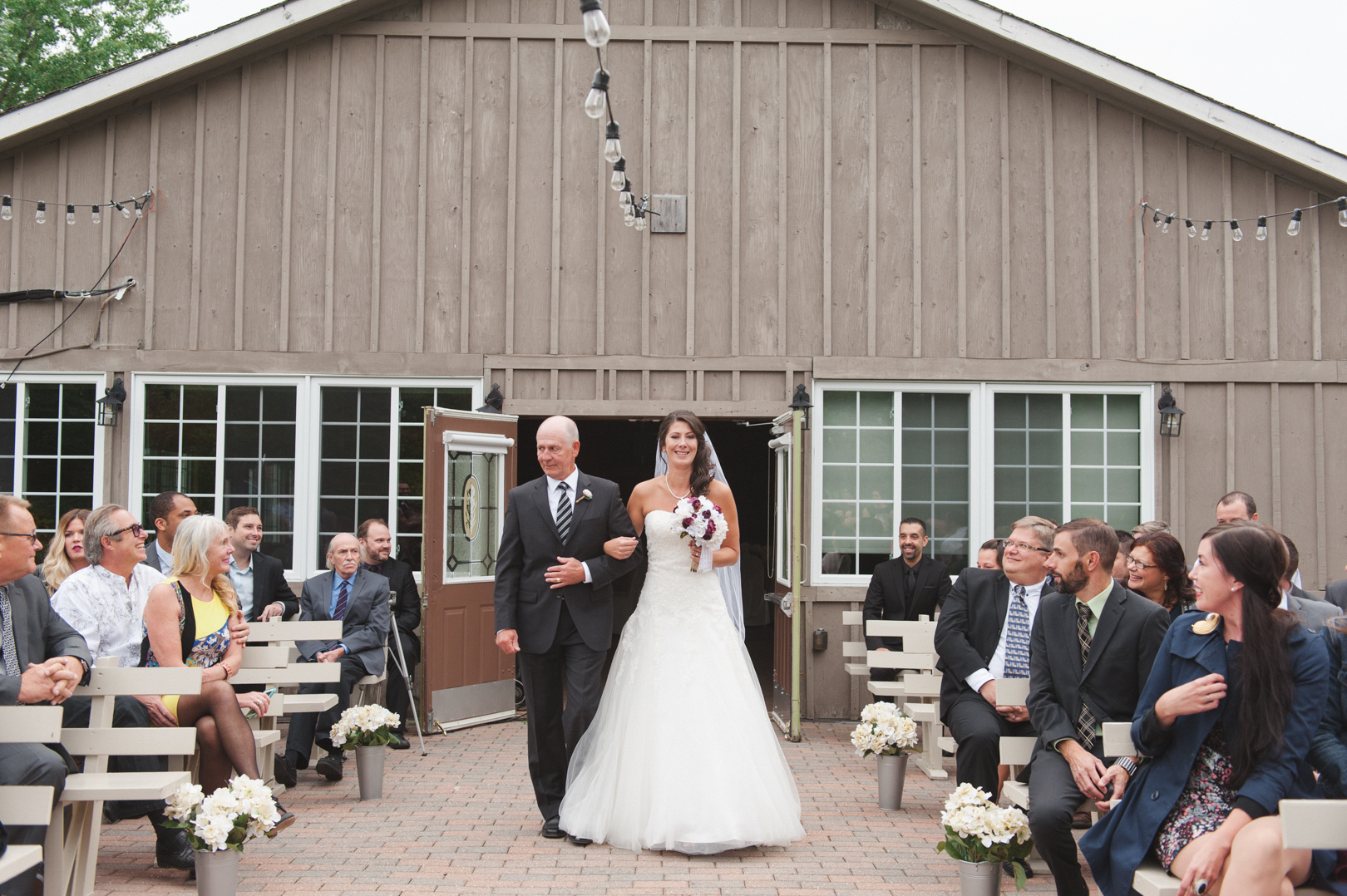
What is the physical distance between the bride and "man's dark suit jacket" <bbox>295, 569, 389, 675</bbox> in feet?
8.09

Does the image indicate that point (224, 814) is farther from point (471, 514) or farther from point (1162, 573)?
point (471, 514)

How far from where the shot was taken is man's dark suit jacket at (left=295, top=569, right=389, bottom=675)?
770cm

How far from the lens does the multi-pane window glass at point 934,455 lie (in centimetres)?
961

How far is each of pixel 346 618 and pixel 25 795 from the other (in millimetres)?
4042

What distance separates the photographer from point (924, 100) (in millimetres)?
9602

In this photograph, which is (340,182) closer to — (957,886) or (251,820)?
(251,820)

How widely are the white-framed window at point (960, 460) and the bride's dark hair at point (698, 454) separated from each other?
3.71m

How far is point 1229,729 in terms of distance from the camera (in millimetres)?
3699

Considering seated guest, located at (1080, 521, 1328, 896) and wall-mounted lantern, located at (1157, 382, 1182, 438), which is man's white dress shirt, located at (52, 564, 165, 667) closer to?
seated guest, located at (1080, 521, 1328, 896)

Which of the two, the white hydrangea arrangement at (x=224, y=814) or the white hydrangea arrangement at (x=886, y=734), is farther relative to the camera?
the white hydrangea arrangement at (x=886, y=734)

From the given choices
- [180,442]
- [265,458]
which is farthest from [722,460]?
[180,442]

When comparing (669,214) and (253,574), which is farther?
(669,214)

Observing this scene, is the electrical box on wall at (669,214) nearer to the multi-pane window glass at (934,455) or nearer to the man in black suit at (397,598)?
the multi-pane window glass at (934,455)

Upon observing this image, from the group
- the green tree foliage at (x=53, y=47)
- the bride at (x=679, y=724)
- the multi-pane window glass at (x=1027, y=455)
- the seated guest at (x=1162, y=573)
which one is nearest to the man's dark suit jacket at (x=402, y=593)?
the bride at (x=679, y=724)
